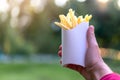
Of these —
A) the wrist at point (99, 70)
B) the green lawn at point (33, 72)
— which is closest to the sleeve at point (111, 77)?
the wrist at point (99, 70)

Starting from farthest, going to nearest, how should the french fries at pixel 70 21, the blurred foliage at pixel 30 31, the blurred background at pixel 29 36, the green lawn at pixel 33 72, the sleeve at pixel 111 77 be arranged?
the blurred foliage at pixel 30 31
the blurred background at pixel 29 36
the green lawn at pixel 33 72
the french fries at pixel 70 21
the sleeve at pixel 111 77

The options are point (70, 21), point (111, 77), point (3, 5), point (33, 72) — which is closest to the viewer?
point (111, 77)

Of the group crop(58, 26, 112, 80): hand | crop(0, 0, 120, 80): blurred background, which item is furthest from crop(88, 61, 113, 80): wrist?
crop(0, 0, 120, 80): blurred background

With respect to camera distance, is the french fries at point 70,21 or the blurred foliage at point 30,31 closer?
the french fries at point 70,21

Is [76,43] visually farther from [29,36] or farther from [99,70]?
[29,36]

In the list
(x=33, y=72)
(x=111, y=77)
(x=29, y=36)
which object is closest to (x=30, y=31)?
(x=29, y=36)

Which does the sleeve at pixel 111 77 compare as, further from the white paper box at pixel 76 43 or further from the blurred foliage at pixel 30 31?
the blurred foliage at pixel 30 31

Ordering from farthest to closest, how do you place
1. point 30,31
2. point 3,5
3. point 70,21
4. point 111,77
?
1. point 30,31
2. point 3,5
3. point 70,21
4. point 111,77
